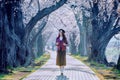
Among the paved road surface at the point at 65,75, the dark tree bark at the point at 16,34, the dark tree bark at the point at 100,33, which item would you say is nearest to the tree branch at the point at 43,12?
the dark tree bark at the point at 16,34

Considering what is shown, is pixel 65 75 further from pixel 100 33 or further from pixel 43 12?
pixel 100 33

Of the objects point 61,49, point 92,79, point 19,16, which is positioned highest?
point 19,16

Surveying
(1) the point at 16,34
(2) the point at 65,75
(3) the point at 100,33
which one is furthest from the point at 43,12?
(3) the point at 100,33

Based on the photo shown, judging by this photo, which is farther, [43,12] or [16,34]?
[16,34]

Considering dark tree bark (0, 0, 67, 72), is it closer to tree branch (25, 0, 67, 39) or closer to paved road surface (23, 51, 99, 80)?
tree branch (25, 0, 67, 39)

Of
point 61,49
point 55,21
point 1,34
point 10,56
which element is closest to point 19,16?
point 10,56

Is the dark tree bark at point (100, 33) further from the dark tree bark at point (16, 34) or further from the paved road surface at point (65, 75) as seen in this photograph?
the paved road surface at point (65, 75)

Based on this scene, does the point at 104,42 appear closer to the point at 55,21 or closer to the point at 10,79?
the point at 10,79

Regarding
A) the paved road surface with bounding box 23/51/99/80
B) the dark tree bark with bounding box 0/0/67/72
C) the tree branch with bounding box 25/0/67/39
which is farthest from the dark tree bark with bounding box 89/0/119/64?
the paved road surface with bounding box 23/51/99/80

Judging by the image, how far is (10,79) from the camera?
1898 cm

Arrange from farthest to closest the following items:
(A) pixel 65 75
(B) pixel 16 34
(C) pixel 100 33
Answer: (C) pixel 100 33 < (B) pixel 16 34 < (A) pixel 65 75

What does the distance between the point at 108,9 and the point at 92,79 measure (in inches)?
841

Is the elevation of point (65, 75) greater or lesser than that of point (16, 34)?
lesser

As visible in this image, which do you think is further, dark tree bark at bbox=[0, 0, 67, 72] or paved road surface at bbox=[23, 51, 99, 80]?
dark tree bark at bbox=[0, 0, 67, 72]
